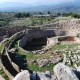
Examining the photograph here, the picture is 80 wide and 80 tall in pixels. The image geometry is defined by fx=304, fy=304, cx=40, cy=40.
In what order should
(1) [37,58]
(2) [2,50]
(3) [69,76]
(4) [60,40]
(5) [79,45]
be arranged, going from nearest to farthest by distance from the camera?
(3) [69,76] < (1) [37,58] < (2) [2,50] < (5) [79,45] < (4) [60,40]

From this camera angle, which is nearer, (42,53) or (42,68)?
(42,68)

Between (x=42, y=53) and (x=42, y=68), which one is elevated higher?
(x=42, y=68)

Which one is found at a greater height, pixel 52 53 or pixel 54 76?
pixel 54 76

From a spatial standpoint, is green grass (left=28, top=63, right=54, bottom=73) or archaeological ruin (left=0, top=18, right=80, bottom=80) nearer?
archaeological ruin (left=0, top=18, right=80, bottom=80)

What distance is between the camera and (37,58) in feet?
98.4

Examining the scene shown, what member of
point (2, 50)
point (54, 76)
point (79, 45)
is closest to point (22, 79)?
point (54, 76)

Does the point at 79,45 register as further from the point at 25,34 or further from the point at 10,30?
the point at 10,30

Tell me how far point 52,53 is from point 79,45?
503cm

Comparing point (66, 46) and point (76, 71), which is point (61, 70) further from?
point (66, 46)

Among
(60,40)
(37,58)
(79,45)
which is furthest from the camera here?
(60,40)

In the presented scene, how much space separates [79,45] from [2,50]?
29.7 feet

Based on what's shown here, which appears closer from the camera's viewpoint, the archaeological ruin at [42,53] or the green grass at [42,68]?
the archaeological ruin at [42,53]

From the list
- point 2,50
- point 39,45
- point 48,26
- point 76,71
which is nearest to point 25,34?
point 39,45

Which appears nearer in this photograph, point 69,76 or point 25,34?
point 69,76
